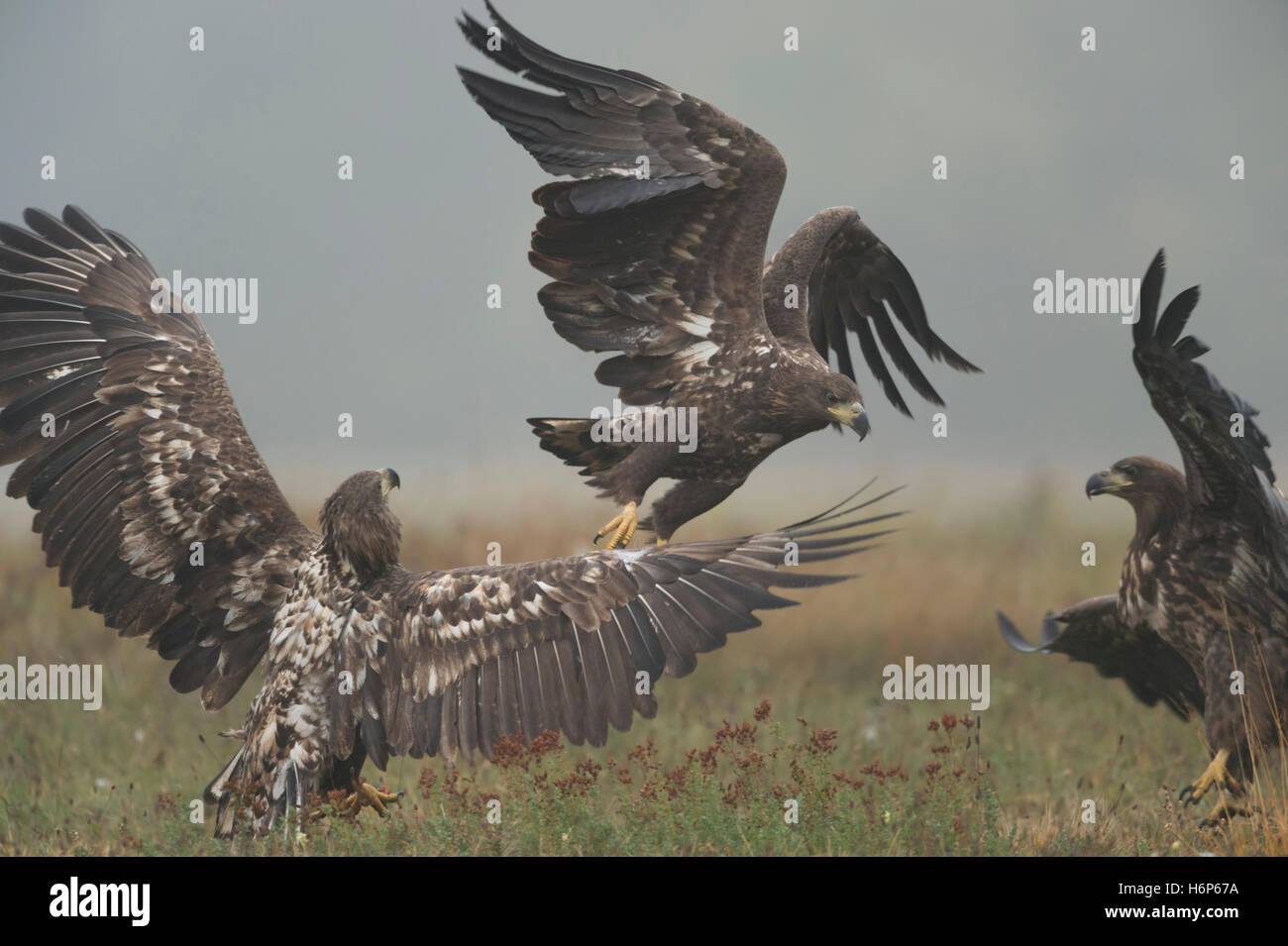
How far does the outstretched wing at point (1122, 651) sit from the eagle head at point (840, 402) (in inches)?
67.1

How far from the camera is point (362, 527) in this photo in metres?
6.49

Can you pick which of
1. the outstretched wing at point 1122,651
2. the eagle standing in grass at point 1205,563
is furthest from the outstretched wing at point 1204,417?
the outstretched wing at point 1122,651

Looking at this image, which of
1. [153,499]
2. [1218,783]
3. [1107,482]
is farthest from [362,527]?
[1218,783]

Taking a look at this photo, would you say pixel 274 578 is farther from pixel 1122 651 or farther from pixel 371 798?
pixel 1122 651

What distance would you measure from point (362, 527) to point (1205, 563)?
4286 millimetres

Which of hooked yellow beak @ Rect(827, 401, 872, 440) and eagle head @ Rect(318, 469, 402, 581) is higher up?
hooked yellow beak @ Rect(827, 401, 872, 440)

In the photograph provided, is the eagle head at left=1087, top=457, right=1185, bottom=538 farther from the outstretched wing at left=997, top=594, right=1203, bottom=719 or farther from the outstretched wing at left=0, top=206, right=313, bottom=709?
the outstretched wing at left=0, top=206, right=313, bottom=709

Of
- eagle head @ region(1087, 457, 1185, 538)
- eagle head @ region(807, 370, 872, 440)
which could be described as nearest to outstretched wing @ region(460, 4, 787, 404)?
eagle head @ region(807, 370, 872, 440)

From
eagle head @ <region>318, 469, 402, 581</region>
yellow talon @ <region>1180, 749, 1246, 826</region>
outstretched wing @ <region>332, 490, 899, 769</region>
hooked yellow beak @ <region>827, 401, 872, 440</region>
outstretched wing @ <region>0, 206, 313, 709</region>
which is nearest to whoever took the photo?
outstretched wing @ <region>332, 490, 899, 769</region>

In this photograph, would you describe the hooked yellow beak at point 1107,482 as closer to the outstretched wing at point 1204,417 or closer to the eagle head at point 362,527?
the outstretched wing at point 1204,417

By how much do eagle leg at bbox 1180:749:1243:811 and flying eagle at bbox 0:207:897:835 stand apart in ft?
8.51

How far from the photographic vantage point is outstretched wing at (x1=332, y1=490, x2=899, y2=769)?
589 centimetres

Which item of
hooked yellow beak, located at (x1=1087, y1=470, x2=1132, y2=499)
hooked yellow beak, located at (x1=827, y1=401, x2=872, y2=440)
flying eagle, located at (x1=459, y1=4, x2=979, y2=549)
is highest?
flying eagle, located at (x1=459, y1=4, x2=979, y2=549)

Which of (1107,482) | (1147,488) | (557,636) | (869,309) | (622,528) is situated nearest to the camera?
(557,636)
